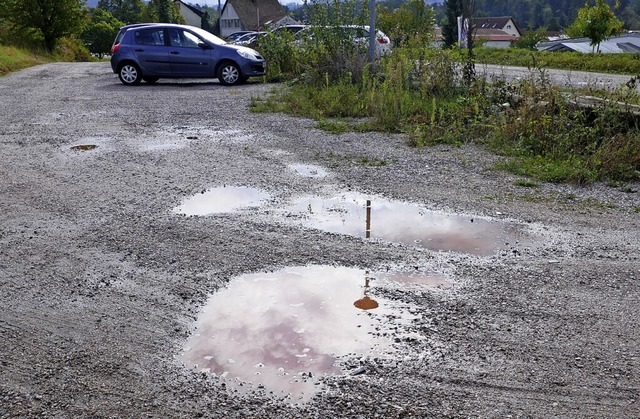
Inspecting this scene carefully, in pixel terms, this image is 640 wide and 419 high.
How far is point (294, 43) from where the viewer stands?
20516mm

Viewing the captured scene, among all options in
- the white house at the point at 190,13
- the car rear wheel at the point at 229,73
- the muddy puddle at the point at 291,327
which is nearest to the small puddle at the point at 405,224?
the muddy puddle at the point at 291,327

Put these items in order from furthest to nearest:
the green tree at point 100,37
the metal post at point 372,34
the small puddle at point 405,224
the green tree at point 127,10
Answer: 1. the green tree at point 127,10
2. the green tree at point 100,37
3. the metal post at point 372,34
4. the small puddle at point 405,224

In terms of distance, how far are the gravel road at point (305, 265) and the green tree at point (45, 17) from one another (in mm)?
30695

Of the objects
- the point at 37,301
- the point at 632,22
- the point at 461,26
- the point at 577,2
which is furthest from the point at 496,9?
the point at 37,301

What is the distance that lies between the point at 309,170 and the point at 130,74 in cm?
1286

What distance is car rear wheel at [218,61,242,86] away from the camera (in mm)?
19219

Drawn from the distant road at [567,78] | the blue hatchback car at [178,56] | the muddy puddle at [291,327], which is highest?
the blue hatchback car at [178,56]

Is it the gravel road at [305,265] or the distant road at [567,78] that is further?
the distant road at [567,78]

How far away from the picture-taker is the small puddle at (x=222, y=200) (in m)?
6.59

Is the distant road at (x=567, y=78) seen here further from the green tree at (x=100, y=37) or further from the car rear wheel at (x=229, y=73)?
the green tree at (x=100, y=37)

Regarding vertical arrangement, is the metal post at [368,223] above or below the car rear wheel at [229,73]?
below

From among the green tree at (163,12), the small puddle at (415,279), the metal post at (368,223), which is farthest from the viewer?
the green tree at (163,12)

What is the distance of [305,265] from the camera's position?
5.12 metres

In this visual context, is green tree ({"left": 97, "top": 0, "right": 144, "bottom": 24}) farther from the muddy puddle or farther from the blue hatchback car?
the muddy puddle
